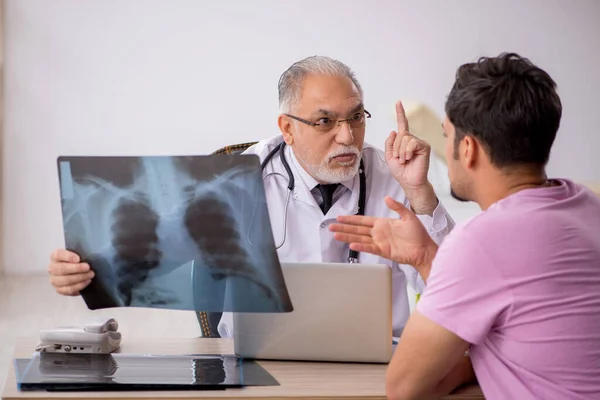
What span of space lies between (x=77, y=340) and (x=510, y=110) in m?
1.02

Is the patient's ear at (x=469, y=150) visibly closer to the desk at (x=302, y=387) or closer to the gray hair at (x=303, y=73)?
the desk at (x=302, y=387)

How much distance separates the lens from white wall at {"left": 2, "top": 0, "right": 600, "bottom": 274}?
18.5ft

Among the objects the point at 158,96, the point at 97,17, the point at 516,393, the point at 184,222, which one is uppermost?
the point at 97,17

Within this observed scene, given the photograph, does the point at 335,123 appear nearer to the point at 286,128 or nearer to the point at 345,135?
the point at 345,135

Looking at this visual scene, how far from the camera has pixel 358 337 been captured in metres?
1.87

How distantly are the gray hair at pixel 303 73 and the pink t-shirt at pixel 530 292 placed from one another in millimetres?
1045

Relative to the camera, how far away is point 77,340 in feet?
6.41

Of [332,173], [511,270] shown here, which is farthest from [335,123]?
[511,270]

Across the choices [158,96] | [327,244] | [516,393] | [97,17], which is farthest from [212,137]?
[516,393]

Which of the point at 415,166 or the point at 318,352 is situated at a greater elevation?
the point at 415,166

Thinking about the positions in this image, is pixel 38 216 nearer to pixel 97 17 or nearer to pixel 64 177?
pixel 97 17

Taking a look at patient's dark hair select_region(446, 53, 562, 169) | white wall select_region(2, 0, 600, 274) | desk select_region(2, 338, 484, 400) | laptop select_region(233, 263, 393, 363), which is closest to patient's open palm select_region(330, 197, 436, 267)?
laptop select_region(233, 263, 393, 363)

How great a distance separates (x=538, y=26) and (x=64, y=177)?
15.6ft

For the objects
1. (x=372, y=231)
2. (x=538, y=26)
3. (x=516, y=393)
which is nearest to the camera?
(x=516, y=393)
